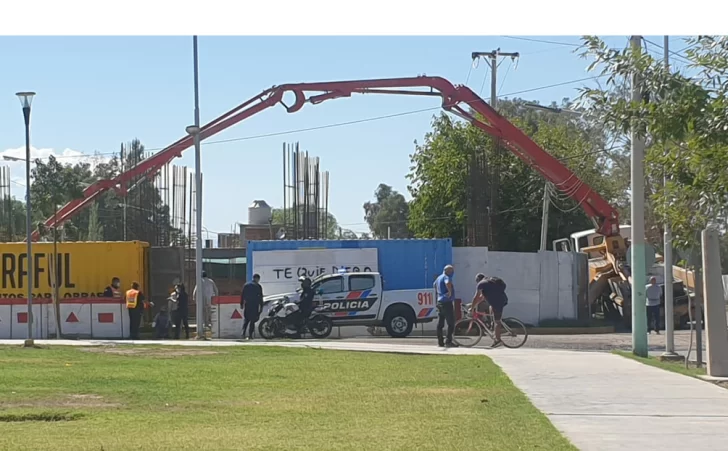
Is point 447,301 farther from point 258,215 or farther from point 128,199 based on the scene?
point 258,215

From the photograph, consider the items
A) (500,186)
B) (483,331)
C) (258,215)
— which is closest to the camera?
(483,331)

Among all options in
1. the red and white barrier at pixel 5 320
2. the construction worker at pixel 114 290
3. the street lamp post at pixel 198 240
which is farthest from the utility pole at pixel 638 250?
the red and white barrier at pixel 5 320

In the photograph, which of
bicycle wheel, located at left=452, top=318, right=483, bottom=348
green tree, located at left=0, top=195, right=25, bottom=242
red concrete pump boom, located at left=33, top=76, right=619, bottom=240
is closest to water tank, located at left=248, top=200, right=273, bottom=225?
green tree, located at left=0, top=195, right=25, bottom=242

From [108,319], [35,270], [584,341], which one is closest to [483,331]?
[584,341]

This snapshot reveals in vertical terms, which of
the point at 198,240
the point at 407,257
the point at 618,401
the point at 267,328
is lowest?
the point at 618,401

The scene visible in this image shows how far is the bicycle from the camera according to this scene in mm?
22844

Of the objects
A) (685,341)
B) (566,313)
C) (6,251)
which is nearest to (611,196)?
(566,313)

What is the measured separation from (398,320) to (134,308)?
22.7 feet

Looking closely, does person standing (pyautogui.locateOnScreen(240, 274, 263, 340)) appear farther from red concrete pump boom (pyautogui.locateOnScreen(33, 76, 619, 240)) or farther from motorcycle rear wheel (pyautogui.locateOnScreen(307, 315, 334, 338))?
red concrete pump boom (pyautogui.locateOnScreen(33, 76, 619, 240))

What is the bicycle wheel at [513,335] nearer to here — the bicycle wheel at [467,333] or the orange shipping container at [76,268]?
the bicycle wheel at [467,333]

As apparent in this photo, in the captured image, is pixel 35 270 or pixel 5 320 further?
pixel 35 270

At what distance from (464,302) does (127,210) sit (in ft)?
47.8

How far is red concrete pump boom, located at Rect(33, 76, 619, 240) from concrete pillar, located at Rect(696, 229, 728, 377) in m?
17.5

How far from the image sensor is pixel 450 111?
110ft
